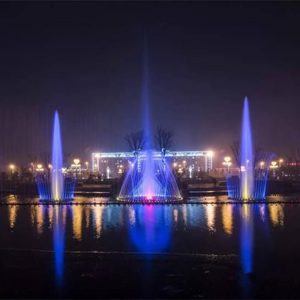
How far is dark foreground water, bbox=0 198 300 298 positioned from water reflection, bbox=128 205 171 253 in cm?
3

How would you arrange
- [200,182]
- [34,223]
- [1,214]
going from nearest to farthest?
[34,223], [1,214], [200,182]

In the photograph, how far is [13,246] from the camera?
41.6ft

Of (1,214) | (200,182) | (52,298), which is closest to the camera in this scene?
(52,298)

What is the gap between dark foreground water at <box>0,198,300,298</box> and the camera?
8.27 m

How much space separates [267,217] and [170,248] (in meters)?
7.84

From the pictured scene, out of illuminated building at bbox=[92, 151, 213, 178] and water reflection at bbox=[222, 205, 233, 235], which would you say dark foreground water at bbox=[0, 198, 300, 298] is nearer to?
water reflection at bbox=[222, 205, 233, 235]

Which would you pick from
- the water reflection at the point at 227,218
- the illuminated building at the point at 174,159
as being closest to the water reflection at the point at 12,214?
the water reflection at the point at 227,218

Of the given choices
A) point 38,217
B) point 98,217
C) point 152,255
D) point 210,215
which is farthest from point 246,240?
point 38,217

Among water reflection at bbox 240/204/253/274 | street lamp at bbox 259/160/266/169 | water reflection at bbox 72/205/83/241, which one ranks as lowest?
water reflection at bbox 240/204/253/274

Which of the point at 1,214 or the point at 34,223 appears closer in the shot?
the point at 34,223

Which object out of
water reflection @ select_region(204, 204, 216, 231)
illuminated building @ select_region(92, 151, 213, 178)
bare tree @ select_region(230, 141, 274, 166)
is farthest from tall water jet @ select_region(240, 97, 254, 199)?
illuminated building @ select_region(92, 151, 213, 178)

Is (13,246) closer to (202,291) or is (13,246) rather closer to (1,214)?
(202,291)

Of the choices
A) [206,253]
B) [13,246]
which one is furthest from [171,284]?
[13,246]

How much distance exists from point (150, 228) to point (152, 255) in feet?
15.6
